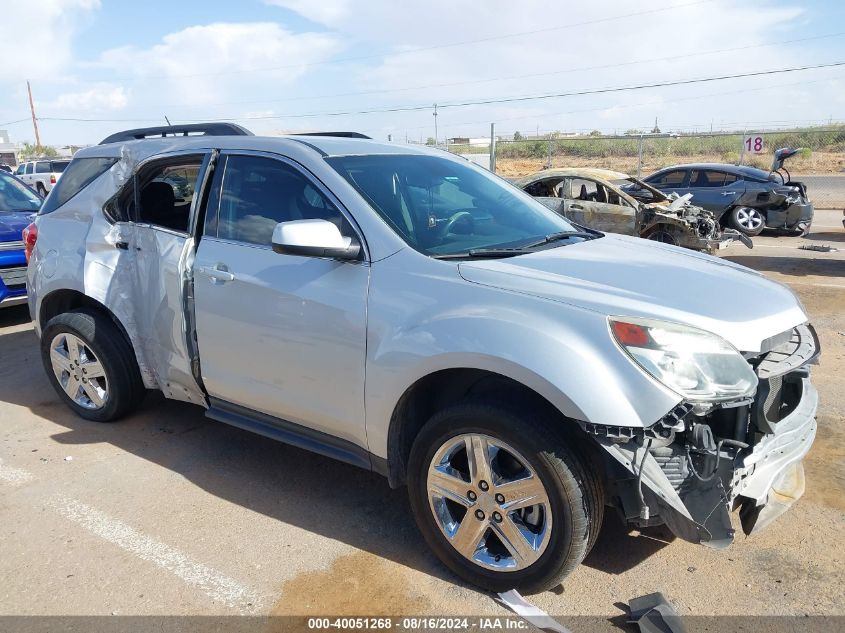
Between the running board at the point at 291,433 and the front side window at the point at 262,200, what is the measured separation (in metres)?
0.94

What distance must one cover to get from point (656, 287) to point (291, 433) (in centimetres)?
193

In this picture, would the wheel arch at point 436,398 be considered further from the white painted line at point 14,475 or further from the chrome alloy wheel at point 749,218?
the chrome alloy wheel at point 749,218

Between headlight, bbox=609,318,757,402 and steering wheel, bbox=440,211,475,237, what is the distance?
111 centimetres

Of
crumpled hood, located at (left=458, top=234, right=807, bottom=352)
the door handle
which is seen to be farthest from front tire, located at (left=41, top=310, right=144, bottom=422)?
crumpled hood, located at (left=458, top=234, right=807, bottom=352)

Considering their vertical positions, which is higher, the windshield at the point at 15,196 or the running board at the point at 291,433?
the windshield at the point at 15,196

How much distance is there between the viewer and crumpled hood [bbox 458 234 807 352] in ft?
8.41

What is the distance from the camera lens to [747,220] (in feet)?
43.8

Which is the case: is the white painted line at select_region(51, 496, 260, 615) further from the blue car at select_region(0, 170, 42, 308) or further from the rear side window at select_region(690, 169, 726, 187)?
the rear side window at select_region(690, 169, 726, 187)

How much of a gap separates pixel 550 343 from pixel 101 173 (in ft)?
11.3

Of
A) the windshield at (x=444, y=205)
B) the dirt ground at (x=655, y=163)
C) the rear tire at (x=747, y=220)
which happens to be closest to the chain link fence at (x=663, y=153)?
the dirt ground at (x=655, y=163)

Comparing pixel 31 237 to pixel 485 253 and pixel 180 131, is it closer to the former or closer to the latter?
pixel 180 131

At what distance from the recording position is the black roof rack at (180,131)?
429cm

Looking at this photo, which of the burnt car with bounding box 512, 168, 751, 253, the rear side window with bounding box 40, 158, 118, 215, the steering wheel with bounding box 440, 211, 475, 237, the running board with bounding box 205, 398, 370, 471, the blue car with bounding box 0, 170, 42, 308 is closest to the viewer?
the running board with bounding box 205, 398, 370, 471

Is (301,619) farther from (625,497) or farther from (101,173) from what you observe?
(101,173)
